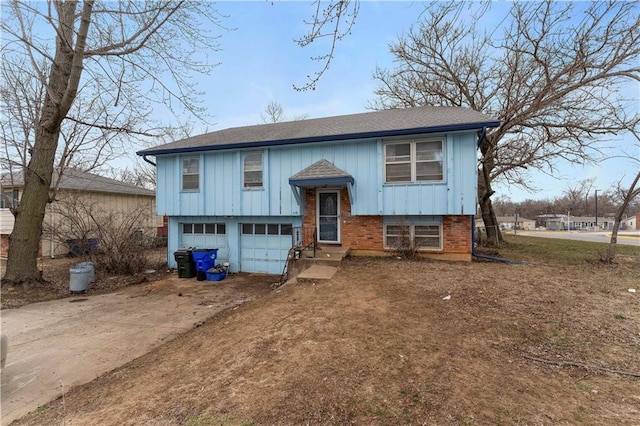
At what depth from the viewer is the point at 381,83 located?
17.0m

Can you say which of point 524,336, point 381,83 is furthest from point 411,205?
point 381,83

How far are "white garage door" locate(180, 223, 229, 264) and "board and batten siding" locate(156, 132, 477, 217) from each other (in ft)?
2.54

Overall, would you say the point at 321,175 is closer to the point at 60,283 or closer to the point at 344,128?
the point at 344,128

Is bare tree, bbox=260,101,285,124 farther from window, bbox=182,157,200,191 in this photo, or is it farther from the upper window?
the upper window

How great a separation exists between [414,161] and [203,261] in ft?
25.7

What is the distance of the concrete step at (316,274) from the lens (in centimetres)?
742

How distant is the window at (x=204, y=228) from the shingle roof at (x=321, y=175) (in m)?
4.17

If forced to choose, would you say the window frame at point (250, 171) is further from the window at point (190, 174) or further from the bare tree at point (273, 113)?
the bare tree at point (273, 113)

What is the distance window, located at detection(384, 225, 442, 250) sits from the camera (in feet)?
30.9

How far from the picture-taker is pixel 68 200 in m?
14.2

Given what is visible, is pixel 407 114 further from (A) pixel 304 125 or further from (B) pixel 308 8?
(B) pixel 308 8

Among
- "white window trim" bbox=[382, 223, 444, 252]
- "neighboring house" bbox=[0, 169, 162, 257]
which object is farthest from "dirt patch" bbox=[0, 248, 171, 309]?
"white window trim" bbox=[382, 223, 444, 252]

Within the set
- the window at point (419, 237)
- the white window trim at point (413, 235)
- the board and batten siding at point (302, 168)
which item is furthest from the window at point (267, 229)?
the window at point (419, 237)

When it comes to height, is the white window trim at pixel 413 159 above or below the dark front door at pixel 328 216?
above
